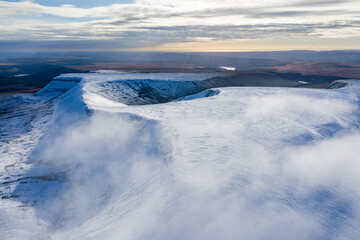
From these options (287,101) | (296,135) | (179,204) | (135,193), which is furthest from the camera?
(287,101)

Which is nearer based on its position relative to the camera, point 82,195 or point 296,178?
point 296,178

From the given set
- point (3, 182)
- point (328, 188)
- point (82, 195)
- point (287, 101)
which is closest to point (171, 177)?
point (328, 188)

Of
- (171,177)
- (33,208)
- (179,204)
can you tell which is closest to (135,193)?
(171,177)

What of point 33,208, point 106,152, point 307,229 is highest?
point 307,229

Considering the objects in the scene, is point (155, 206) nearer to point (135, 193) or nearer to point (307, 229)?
point (135, 193)

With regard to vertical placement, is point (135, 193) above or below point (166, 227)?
below

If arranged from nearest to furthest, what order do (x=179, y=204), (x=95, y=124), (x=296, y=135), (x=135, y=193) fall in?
(x=179, y=204)
(x=135, y=193)
(x=296, y=135)
(x=95, y=124)
